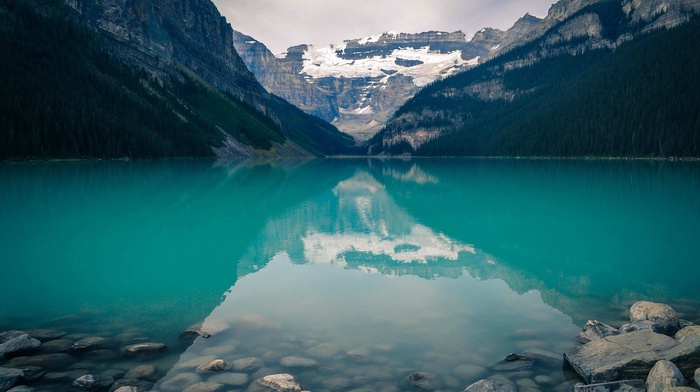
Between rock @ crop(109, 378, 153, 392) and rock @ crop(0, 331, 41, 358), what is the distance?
3.43 m

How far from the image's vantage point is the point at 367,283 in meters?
19.0

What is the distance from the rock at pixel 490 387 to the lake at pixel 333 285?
2.88 feet

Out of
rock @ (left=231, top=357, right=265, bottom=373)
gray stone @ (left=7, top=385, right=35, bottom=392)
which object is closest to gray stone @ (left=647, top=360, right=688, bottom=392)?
rock @ (left=231, top=357, right=265, bottom=373)

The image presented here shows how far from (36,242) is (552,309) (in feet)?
89.2

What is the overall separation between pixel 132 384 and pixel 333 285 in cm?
1025

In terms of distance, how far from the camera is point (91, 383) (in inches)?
367

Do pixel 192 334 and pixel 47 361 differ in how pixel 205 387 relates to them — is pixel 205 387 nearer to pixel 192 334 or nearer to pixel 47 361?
pixel 192 334

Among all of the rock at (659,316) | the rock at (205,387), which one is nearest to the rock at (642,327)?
the rock at (659,316)

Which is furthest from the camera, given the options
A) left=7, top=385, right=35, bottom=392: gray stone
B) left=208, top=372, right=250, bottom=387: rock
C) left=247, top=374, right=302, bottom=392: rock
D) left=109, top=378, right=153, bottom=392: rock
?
left=208, top=372, right=250, bottom=387: rock

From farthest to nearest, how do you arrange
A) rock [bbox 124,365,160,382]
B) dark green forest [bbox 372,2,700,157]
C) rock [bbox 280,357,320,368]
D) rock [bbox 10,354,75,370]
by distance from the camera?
dark green forest [bbox 372,2,700,157]
rock [bbox 280,357,320,368]
rock [bbox 10,354,75,370]
rock [bbox 124,365,160,382]

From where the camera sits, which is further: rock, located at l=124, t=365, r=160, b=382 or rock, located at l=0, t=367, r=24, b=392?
rock, located at l=124, t=365, r=160, b=382

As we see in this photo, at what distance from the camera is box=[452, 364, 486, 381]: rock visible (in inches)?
413

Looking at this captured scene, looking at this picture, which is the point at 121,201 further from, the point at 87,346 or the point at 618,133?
the point at 618,133

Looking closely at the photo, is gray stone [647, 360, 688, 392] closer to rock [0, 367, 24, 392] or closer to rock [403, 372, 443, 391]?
rock [403, 372, 443, 391]
